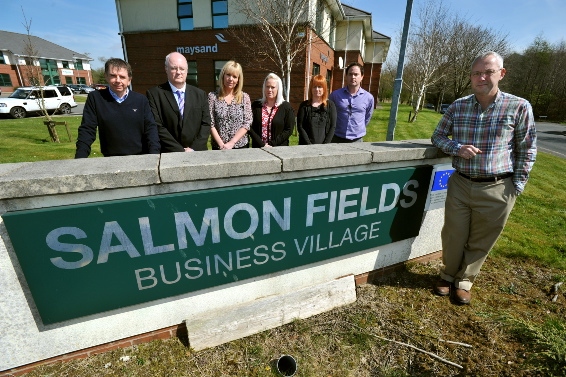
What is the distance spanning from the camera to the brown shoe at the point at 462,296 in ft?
9.16

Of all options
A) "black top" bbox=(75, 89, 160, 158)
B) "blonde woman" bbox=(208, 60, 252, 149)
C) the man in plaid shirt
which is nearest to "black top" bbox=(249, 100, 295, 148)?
"blonde woman" bbox=(208, 60, 252, 149)

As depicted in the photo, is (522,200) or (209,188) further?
(522,200)

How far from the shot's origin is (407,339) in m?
2.39

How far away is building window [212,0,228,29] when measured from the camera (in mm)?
15758

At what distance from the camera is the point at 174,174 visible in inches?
72.6

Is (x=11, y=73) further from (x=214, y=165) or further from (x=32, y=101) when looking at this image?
(x=214, y=165)

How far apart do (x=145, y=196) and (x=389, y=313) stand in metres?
2.30

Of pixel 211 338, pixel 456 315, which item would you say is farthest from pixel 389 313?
pixel 211 338

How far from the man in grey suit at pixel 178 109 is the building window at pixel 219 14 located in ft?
50.5

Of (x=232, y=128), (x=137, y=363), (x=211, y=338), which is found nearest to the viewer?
(x=137, y=363)

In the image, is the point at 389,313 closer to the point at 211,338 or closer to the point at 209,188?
the point at 211,338

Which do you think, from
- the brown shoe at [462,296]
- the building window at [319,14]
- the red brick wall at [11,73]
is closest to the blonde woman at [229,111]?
the brown shoe at [462,296]

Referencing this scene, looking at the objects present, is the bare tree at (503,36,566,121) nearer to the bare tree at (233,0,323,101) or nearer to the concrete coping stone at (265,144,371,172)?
the bare tree at (233,0,323,101)

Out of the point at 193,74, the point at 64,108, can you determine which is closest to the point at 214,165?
the point at 193,74
